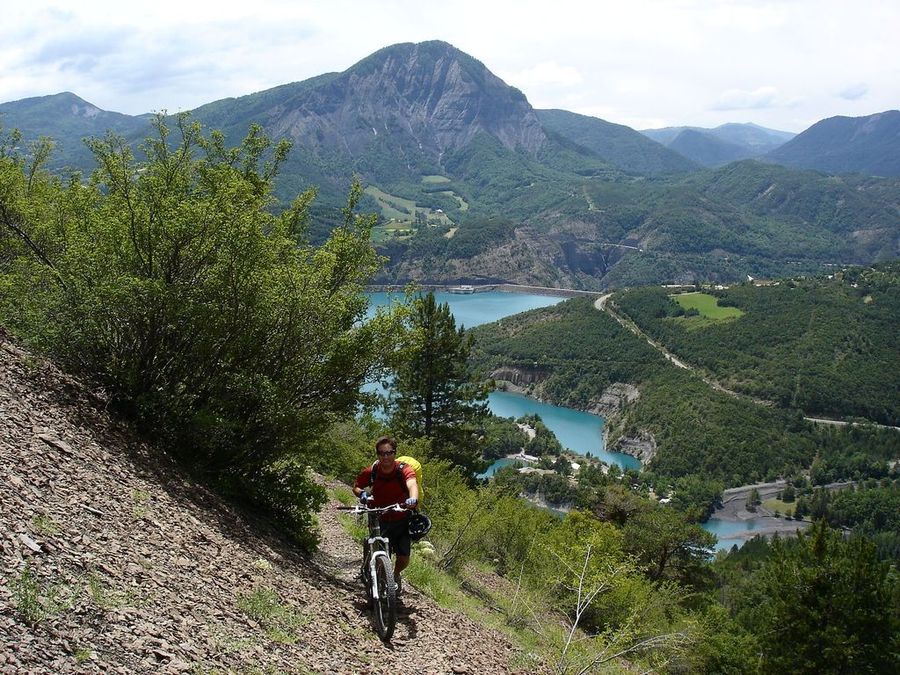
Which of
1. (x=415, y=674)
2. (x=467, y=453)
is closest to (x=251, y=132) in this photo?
(x=415, y=674)

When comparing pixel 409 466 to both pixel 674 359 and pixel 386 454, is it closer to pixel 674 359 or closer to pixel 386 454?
pixel 386 454

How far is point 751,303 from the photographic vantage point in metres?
141

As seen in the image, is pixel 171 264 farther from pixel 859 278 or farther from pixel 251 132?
pixel 859 278

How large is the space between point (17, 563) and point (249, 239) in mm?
4216

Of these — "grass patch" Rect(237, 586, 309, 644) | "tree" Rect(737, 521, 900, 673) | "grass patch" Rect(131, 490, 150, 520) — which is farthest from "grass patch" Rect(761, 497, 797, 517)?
"grass patch" Rect(131, 490, 150, 520)

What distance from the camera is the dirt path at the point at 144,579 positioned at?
4.25 m

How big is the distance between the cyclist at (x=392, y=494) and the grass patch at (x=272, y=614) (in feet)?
4.22

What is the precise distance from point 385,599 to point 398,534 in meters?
0.71

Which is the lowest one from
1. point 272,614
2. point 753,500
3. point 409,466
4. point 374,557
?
point 753,500

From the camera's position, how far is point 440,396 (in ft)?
99.9

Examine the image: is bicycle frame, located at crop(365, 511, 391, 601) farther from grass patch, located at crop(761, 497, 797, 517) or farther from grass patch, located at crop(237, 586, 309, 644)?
grass patch, located at crop(761, 497, 797, 517)

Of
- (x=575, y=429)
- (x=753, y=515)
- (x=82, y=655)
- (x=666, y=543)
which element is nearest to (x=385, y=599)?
(x=82, y=655)

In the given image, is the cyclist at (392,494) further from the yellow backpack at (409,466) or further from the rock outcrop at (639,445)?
the rock outcrop at (639,445)

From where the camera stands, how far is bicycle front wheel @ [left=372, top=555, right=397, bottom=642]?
21.2 ft
